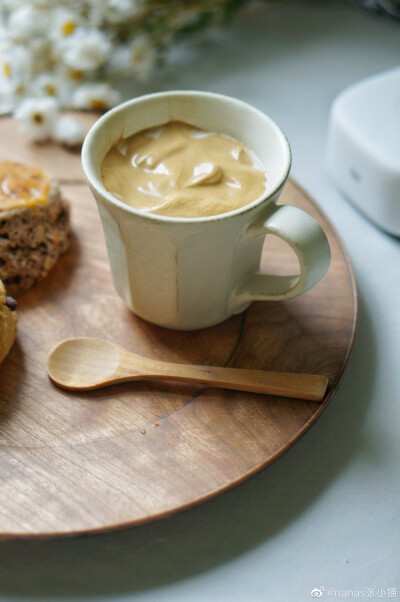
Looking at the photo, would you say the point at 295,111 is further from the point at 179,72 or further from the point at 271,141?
the point at 271,141

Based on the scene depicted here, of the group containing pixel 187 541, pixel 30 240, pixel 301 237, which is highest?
pixel 301 237

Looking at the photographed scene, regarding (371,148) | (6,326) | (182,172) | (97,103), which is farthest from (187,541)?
(97,103)

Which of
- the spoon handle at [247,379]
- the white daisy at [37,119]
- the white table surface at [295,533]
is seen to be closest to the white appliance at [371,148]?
the white table surface at [295,533]

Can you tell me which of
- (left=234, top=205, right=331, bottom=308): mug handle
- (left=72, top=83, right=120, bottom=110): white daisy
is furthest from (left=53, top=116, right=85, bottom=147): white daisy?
(left=234, top=205, right=331, bottom=308): mug handle

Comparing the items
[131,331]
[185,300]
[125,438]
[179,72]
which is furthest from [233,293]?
[179,72]

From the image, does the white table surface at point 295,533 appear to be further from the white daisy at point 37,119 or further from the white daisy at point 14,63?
the white daisy at point 14,63

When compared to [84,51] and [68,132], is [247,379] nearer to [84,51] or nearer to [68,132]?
[68,132]
